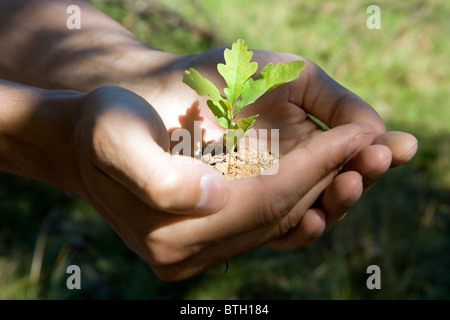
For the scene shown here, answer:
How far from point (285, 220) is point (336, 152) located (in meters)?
0.29

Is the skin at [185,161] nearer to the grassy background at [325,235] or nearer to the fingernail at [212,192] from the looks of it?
the fingernail at [212,192]

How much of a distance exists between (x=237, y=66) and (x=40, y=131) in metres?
0.63

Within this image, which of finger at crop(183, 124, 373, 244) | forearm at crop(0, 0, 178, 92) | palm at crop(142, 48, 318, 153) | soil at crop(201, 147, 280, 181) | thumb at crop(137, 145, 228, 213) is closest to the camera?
thumb at crop(137, 145, 228, 213)

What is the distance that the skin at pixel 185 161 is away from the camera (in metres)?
1.13

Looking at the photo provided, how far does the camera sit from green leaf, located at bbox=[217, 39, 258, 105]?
1439 millimetres

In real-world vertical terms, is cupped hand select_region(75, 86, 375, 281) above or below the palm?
below

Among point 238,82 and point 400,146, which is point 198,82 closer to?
point 238,82

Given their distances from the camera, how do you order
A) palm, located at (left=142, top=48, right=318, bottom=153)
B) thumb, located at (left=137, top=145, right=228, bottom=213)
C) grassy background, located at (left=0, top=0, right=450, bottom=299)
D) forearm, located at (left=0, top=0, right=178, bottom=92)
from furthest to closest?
grassy background, located at (left=0, top=0, right=450, bottom=299), forearm, located at (left=0, top=0, right=178, bottom=92), palm, located at (left=142, top=48, right=318, bottom=153), thumb, located at (left=137, top=145, right=228, bottom=213)

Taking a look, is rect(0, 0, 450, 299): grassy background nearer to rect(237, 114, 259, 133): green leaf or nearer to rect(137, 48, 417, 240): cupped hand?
rect(137, 48, 417, 240): cupped hand

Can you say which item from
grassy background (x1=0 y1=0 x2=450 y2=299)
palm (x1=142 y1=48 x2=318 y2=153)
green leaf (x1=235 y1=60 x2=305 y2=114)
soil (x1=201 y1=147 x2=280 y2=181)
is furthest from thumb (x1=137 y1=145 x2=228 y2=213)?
grassy background (x1=0 y1=0 x2=450 y2=299)

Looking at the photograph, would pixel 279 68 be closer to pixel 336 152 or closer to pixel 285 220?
pixel 336 152

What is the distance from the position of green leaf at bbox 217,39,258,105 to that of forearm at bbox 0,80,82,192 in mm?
461

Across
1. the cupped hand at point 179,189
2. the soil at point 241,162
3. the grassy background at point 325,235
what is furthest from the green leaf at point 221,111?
the grassy background at point 325,235
